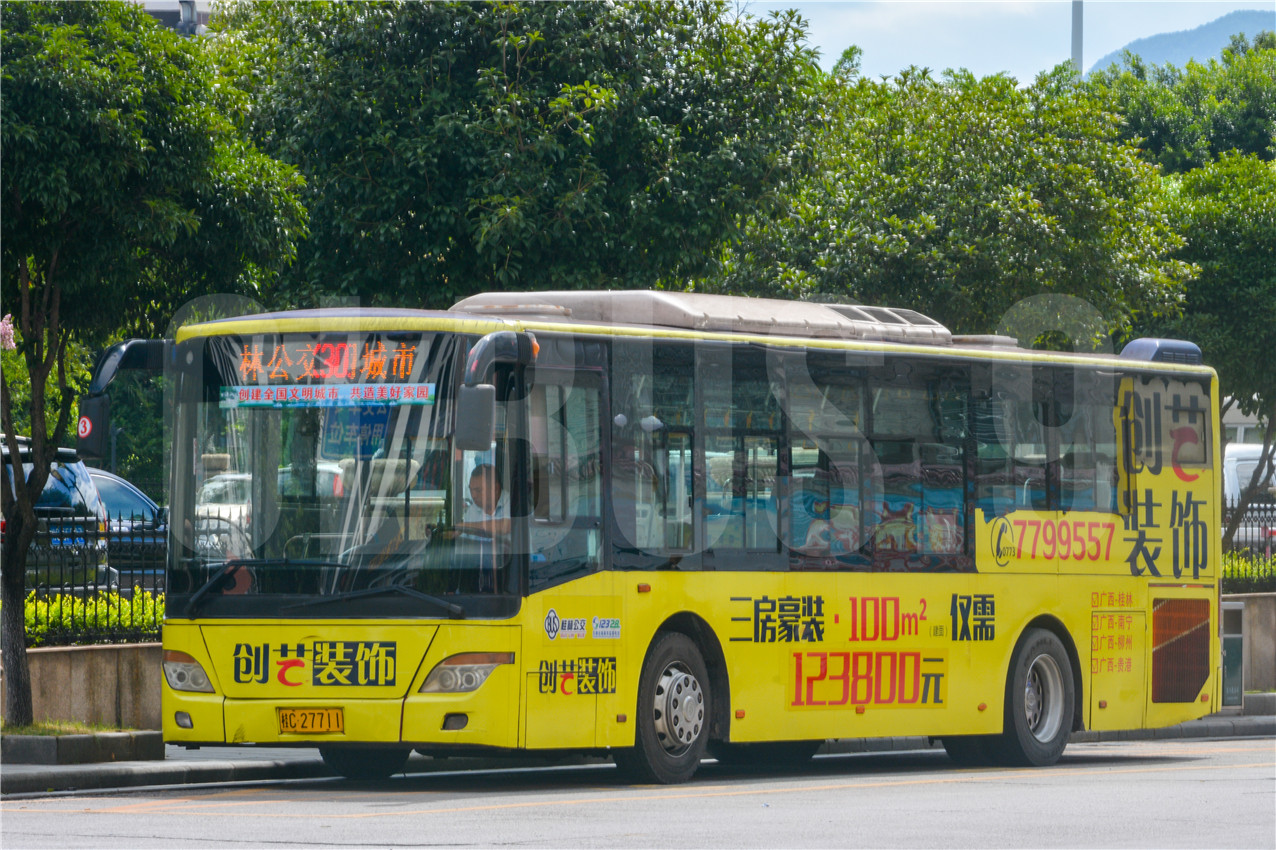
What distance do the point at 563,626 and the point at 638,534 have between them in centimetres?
93

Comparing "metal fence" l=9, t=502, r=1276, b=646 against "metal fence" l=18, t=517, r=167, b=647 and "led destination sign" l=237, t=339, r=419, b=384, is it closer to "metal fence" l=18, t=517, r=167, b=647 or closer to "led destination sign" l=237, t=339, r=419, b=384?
"metal fence" l=18, t=517, r=167, b=647

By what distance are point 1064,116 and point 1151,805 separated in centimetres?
1505

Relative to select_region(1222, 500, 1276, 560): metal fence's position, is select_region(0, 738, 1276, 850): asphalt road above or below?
below

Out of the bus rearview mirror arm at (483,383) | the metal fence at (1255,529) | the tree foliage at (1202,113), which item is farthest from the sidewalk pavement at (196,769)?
the tree foliage at (1202,113)

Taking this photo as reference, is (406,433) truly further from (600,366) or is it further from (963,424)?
(963,424)

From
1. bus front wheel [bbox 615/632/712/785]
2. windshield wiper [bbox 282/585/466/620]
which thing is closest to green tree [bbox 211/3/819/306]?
bus front wheel [bbox 615/632/712/785]

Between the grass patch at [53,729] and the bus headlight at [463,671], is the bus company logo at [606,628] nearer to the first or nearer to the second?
the bus headlight at [463,671]

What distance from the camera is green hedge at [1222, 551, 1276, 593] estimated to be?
2566cm

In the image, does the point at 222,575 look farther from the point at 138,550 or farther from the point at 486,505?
the point at 138,550

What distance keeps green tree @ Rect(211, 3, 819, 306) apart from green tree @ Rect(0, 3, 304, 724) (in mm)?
3558

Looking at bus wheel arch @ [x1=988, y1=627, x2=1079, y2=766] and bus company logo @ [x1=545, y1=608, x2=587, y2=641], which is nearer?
bus company logo @ [x1=545, y1=608, x2=587, y2=641]

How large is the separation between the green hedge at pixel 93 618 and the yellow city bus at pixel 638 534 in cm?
329

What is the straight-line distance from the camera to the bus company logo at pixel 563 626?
12.1m

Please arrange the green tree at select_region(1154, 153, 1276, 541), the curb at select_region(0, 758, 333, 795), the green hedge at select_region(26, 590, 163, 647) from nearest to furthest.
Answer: the curb at select_region(0, 758, 333, 795)
the green hedge at select_region(26, 590, 163, 647)
the green tree at select_region(1154, 153, 1276, 541)
